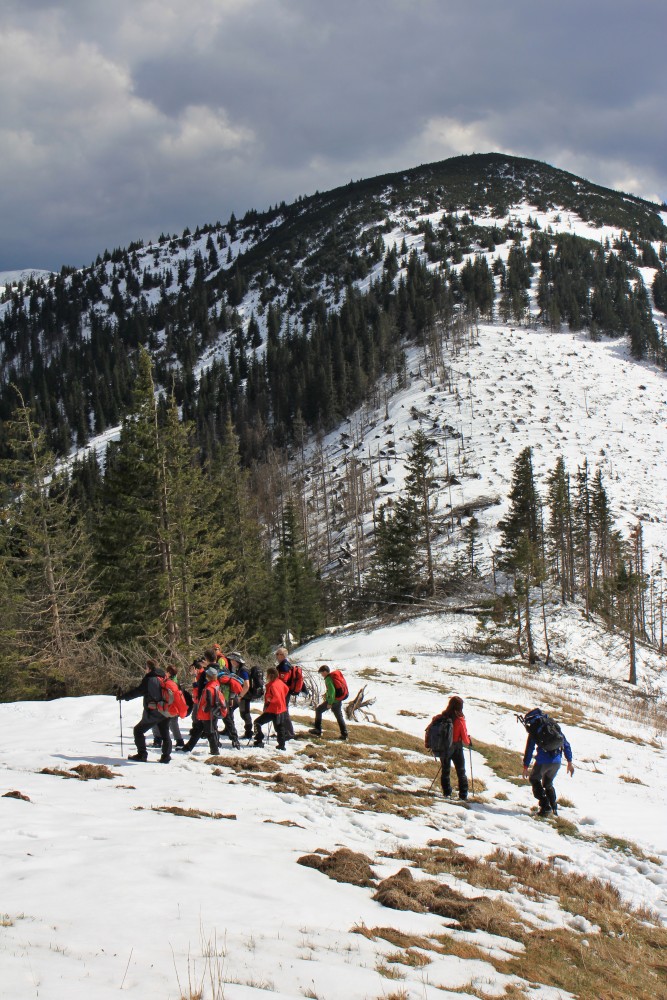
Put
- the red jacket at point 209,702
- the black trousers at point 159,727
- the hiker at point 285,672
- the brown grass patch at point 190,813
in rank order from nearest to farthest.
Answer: the brown grass patch at point 190,813
the black trousers at point 159,727
the red jacket at point 209,702
the hiker at point 285,672

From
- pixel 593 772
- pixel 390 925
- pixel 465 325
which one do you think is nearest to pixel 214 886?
pixel 390 925

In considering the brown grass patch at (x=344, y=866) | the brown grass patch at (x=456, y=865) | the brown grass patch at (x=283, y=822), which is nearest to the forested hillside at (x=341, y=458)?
the brown grass patch at (x=283, y=822)

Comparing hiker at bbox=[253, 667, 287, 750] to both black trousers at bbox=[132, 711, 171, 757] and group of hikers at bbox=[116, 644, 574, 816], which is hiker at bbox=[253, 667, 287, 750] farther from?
black trousers at bbox=[132, 711, 171, 757]

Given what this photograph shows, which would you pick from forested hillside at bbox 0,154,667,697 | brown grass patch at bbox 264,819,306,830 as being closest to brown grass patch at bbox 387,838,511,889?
brown grass patch at bbox 264,819,306,830

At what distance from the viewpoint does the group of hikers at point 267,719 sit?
1070cm

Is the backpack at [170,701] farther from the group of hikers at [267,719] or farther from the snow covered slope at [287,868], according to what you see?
the snow covered slope at [287,868]

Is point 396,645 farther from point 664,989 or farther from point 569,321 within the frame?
point 569,321

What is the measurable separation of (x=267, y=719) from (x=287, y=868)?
6285 millimetres

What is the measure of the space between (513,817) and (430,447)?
78098mm

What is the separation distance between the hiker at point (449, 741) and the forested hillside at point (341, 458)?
10.9 m

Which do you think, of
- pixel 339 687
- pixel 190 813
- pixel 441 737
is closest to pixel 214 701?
pixel 339 687

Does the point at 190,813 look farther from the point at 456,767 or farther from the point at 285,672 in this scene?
the point at 456,767

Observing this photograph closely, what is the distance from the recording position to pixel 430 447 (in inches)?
3410

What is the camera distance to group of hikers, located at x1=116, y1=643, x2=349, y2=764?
425 inches
